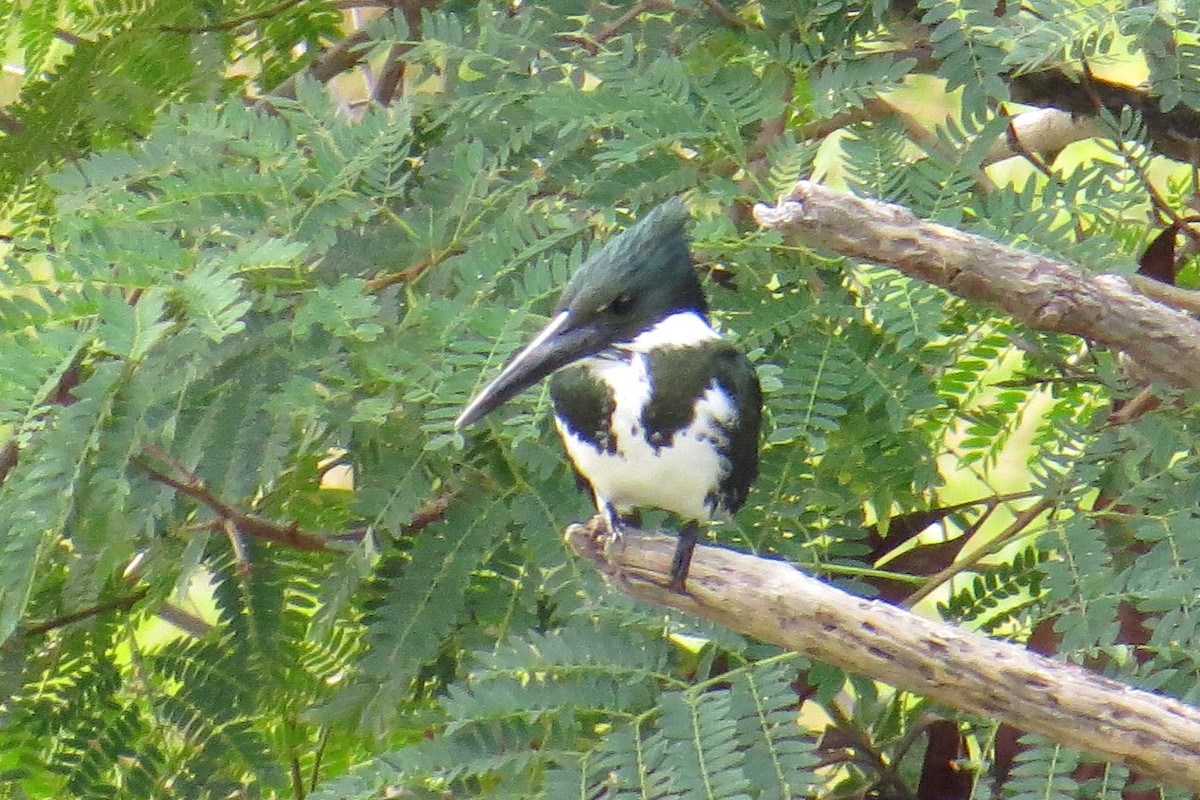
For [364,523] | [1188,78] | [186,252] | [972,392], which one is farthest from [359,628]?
[1188,78]

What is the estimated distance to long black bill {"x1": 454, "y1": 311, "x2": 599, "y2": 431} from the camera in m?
1.60

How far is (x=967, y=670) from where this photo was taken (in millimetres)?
1293

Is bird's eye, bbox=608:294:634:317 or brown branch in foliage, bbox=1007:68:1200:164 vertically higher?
bird's eye, bbox=608:294:634:317

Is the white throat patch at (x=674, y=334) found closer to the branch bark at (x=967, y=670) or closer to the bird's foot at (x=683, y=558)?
the bird's foot at (x=683, y=558)

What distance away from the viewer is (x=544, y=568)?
6.21ft

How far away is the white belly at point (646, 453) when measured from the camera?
1.64m

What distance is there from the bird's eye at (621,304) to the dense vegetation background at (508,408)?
10 centimetres

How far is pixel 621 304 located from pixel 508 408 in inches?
7.9

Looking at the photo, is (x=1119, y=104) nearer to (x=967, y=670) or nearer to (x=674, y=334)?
(x=674, y=334)

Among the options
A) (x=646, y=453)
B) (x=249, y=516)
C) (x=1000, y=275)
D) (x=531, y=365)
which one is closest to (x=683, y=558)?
(x=646, y=453)

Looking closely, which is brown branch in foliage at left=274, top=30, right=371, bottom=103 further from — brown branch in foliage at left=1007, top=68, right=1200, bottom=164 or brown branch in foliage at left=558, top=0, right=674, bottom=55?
brown branch in foliage at left=1007, top=68, right=1200, bottom=164

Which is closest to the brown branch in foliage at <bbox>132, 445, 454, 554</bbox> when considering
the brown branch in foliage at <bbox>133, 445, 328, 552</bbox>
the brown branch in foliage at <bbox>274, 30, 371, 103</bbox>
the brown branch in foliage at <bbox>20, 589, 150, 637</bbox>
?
the brown branch in foliage at <bbox>133, 445, 328, 552</bbox>

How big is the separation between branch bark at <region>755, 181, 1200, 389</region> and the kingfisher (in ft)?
1.27

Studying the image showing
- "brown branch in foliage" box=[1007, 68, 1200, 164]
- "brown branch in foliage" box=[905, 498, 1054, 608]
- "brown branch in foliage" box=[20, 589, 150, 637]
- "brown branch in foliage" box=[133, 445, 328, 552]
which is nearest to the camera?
"brown branch in foliage" box=[133, 445, 328, 552]
